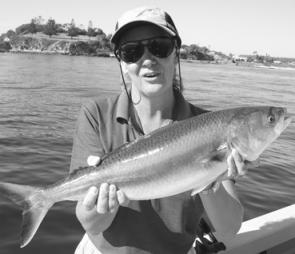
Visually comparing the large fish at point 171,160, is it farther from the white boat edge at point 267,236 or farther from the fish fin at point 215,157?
the white boat edge at point 267,236

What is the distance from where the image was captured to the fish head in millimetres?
3209

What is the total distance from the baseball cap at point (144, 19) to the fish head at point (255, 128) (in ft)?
3.34

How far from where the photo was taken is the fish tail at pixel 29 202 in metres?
3.27

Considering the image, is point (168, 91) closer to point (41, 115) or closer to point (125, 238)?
point (125, 238)

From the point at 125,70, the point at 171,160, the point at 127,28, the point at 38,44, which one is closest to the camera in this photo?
the point at 171,160

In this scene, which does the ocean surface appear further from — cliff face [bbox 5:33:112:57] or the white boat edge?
cliff face [bbox 5:33:112:57]

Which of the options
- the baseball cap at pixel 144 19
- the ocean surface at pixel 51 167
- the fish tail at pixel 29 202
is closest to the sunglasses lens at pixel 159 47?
the baseball cap at pixel 144 19

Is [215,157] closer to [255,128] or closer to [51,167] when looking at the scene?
[255,128]

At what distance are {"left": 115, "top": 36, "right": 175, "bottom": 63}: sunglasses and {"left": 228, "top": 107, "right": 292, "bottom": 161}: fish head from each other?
35.2 inches

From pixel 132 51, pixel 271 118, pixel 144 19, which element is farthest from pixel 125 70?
pixel 271 118

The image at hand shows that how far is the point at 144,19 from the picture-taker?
333 centimetres

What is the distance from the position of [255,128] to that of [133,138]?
1.11 m

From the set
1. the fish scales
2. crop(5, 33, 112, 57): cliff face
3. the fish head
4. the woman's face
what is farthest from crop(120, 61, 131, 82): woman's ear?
crop(5, 33, 112, 57): cliff face

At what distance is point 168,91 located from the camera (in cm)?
374
